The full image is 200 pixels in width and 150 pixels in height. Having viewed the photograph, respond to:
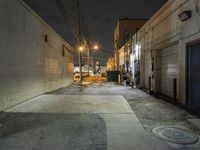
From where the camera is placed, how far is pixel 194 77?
6656 mm

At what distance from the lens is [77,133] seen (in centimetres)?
425

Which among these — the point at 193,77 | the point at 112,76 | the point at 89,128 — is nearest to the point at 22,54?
the point at 89,128

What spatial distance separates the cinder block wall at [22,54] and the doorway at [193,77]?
6.72 m

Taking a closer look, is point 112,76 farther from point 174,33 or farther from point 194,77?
point 194,77

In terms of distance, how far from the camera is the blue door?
644 cm

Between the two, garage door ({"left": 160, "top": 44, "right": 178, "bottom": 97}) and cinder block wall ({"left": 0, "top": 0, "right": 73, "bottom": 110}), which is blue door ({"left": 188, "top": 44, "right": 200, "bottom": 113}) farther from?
cinder block wall ({"left": 0, "top": 0, "right": 73, "bottom": 110})

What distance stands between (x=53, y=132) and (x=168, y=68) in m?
7.24

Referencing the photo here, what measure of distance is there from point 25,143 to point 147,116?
3669 mm

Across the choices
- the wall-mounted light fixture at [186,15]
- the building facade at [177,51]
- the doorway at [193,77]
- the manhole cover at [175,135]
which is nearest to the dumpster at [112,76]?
the building facade at [177,51]

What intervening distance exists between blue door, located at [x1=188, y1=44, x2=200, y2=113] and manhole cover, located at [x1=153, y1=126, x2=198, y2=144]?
2062 millimetres

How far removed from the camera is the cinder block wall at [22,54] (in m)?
6.64

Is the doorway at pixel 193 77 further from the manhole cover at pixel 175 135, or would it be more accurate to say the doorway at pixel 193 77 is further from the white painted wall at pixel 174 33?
the manhole cover at pixel 175 135

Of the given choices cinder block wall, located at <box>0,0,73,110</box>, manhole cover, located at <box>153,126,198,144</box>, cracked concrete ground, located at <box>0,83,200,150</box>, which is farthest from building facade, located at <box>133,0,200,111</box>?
cinder block wall, located at <box>0,0,73,110</box>

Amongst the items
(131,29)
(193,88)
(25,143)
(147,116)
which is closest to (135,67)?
(193,88)
